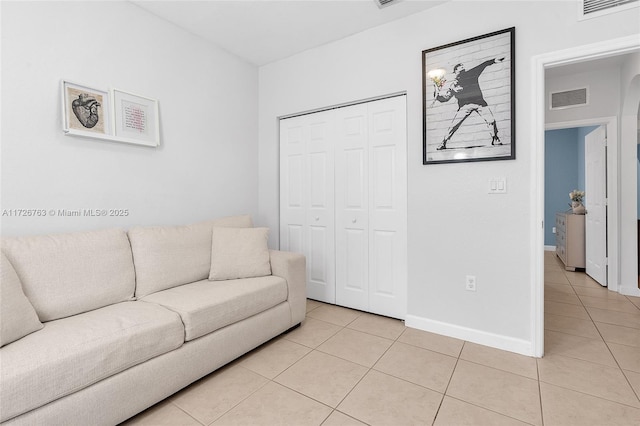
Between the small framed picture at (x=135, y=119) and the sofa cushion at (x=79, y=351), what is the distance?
1350 mm

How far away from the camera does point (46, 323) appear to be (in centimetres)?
159

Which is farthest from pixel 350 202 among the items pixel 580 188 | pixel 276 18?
pixel 580 188

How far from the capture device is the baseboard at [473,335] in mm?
2145

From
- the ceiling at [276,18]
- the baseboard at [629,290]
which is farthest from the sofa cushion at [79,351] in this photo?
the baseboard at [629,290]

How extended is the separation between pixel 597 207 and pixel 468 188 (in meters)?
2.76

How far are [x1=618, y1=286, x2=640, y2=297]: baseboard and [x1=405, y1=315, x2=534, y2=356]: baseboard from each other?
7.52 ft

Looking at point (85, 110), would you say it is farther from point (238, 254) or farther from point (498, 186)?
point (498, 186)

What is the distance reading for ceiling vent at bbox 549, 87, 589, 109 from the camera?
140 inches

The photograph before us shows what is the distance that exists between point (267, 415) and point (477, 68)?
8.64 feet

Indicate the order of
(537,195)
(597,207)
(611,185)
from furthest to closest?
(597,207) → (611,185) → (537,195)

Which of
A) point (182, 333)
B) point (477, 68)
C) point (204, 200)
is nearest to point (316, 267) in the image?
point (204, 200)

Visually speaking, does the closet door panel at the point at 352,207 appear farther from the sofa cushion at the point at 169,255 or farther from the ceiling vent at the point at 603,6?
the ceiling vent at the point at 603,6

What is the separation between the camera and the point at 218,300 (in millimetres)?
1939

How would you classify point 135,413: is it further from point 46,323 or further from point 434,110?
point 434,110
